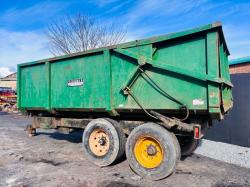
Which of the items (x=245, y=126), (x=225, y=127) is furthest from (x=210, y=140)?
(x=245, y=126)

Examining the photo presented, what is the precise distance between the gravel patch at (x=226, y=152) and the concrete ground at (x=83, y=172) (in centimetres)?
34

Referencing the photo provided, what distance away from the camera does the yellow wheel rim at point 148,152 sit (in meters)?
5.29

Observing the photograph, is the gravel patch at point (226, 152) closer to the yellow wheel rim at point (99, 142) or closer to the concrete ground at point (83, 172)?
the concrete ground at point (83, 172)

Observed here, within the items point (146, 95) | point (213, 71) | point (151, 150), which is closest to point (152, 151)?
point (151, 150)

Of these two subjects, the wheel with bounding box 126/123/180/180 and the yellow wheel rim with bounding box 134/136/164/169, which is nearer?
the wheel with bounding box 126/123/180/180

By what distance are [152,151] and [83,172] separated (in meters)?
1.49

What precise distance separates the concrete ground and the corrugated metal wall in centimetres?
196

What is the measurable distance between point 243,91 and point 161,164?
4366mm

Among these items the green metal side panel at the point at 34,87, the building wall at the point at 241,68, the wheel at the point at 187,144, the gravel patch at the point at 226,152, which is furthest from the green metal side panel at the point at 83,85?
the building wall at the point at 241,68

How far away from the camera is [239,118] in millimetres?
8188

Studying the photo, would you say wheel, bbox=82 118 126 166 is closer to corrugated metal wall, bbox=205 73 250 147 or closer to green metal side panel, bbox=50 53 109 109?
green metal side panel, bbox=50 53 109 109

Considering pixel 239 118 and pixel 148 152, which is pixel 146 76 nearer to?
pixel 148 152

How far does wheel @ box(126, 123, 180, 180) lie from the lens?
5.02m

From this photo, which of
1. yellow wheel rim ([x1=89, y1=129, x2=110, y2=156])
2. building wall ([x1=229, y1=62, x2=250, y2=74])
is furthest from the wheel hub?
building wall ([x1=229, y1=62, x2=250, y2=74])
